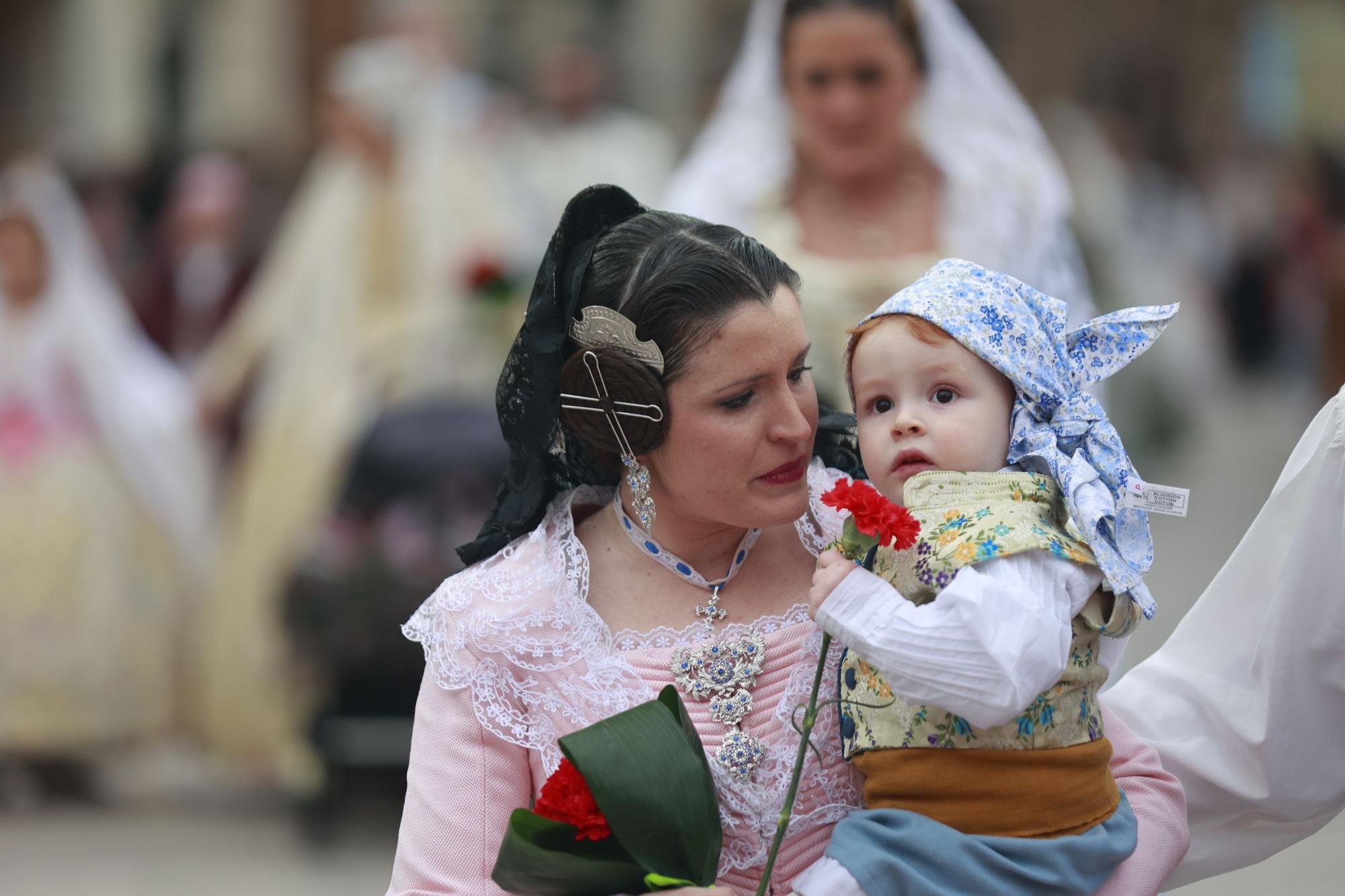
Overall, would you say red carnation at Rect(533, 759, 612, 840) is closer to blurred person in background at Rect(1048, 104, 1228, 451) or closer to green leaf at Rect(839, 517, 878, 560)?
green leaf at Rect(839, 517, 878, 560)

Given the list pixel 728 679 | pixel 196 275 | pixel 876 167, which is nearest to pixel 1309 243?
pixel 196 275

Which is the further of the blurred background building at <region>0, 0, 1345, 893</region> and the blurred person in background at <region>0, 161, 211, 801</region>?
the blurred person in background at <region>0, 161, 211, 801</region>

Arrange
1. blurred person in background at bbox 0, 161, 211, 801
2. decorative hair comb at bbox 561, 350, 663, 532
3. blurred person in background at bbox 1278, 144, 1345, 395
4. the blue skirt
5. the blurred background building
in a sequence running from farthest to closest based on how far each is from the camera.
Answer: blurred person in background at bbox 1278, 144, 1345, 395 → blurred person in background at bbox 0, 161, 211, 801 → the blurred background building → decorative hair comb at bbox 561, 350, 663, 532 → the blue skirt

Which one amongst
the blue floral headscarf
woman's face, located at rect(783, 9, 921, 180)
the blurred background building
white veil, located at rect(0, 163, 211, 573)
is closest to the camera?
the blue floral headscarf

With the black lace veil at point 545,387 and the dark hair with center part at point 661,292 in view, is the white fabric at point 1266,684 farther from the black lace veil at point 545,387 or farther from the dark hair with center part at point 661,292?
the black lace veil at point 545,387

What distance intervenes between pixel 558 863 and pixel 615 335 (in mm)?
754

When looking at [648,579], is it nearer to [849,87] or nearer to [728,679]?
[728,679]

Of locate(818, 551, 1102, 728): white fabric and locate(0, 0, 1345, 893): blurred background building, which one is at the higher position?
locate(818, 551, 1102, 728): white fabric

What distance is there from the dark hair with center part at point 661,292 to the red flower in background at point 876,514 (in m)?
0.42

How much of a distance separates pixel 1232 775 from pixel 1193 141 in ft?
66.0

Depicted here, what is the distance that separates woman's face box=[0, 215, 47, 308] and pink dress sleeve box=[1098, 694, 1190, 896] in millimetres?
5602

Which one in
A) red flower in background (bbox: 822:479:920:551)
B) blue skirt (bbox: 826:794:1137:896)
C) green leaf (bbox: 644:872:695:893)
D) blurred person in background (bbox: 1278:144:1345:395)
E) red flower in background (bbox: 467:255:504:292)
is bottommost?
blurred person in background (bbox: 1278:144:1345:395)

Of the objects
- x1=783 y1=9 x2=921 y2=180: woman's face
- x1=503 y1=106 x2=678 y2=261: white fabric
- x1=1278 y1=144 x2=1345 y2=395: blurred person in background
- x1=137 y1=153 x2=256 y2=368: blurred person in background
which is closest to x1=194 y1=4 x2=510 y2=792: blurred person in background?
x1=503 y1=106 x2=678 y2=261: white fabric

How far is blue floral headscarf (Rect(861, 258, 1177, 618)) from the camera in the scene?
2344 mm
